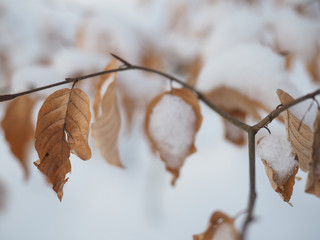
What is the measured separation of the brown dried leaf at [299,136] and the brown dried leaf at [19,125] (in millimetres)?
551

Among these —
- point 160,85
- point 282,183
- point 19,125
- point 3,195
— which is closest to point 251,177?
point 282,183

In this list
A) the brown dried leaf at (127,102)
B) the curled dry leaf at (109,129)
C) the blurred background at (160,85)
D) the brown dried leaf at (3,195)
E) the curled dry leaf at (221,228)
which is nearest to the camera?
the curled dry leaf at (109,129)

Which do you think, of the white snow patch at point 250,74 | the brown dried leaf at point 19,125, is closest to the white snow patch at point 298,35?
the white snow patch at point 250,74

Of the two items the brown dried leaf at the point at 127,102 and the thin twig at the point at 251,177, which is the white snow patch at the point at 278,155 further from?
the brown dried leaf at the point at 127,102

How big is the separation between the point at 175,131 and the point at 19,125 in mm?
386

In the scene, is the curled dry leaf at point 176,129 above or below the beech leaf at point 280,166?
above

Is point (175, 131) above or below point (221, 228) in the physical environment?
above

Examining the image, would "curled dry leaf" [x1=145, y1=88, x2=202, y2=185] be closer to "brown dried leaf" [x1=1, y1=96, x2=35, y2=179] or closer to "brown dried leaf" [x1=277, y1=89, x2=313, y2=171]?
"brown dried leaf" [x1=277, y1=89, x2=313, y2=171]

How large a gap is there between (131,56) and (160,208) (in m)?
1.44

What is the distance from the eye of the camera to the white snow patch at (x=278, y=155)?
1.02 ft

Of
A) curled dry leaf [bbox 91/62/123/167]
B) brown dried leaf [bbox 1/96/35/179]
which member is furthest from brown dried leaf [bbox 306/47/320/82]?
brown dried leaf [bbox 1/96/35/179]

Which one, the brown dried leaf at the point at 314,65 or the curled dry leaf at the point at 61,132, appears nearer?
the curled dry leaf at the point at 61,132

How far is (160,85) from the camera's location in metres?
1.04

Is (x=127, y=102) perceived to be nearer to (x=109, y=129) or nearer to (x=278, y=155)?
(x=109, y=129)
